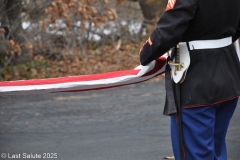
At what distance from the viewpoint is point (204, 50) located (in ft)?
13.3

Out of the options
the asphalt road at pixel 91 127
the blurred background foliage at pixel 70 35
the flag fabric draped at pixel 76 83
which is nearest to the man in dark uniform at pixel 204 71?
the flag fabric draped at pixel 76 83

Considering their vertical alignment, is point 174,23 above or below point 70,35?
above

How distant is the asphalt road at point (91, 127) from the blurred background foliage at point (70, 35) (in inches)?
65.9

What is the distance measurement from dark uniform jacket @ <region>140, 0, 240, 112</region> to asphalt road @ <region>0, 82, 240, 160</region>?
1935mm

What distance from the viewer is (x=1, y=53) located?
11258 mm

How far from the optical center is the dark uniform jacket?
12.8 ft

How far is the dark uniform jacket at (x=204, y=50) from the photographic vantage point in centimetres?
389

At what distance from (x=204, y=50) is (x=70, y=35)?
10.0 metres

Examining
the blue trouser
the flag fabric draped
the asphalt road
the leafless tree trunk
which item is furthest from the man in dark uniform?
the leafless tree trunk

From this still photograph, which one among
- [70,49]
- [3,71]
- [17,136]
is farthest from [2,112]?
[70,49]

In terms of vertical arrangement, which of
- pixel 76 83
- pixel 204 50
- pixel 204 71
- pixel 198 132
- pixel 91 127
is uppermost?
pixel 204 50

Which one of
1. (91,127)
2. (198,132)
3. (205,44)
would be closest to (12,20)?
(91,127)

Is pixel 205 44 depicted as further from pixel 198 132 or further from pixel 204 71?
pixel 198 132

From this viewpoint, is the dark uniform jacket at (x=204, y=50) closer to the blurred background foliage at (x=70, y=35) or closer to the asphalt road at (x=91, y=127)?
the asphalt road at (x=91, y=127)
